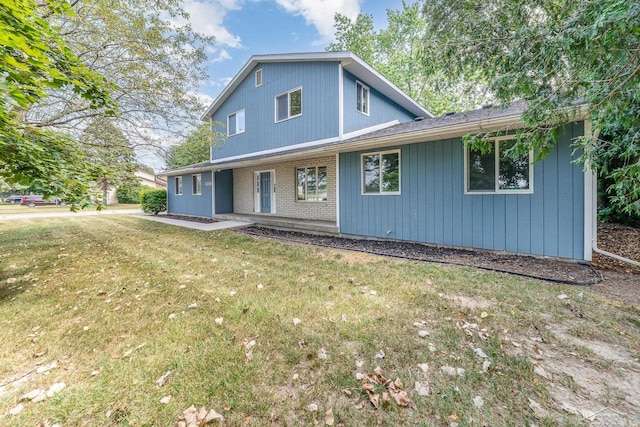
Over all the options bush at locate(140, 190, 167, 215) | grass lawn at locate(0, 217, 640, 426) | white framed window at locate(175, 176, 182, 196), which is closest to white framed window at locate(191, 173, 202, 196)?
white framed window at locate(175, 176, 182, 196)

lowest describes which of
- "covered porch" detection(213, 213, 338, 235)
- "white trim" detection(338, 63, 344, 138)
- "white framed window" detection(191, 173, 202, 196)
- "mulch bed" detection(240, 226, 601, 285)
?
"mulch bed" detection(240, 226, 601, 285)

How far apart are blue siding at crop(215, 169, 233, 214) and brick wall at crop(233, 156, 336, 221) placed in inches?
9.1

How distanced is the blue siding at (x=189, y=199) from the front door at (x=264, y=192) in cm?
284

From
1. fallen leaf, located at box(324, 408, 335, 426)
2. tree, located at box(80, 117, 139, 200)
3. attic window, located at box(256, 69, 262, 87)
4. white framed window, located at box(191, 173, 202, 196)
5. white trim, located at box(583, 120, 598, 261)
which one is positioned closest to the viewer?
fallen leaf, located at box(324, 408, 335, 426)

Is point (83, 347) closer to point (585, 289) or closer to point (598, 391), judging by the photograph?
point (598, 391)

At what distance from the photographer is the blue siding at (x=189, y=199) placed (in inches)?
567

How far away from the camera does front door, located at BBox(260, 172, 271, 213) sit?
12648mm

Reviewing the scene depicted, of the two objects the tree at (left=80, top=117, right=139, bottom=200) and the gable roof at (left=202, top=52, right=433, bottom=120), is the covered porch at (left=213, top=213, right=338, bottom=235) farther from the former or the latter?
the gable roof at (left=202, top=52, right=433, bottom=120)

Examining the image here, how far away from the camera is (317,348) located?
2492mm

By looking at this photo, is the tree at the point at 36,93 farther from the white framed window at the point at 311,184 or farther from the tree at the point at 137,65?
the white framed window at the point at 311,184

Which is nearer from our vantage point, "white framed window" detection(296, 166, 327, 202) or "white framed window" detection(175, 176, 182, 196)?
"white framed window" detection(296, 166, 327, 202)

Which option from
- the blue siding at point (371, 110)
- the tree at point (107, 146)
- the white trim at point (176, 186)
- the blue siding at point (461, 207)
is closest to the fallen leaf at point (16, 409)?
the tree at point (107, 146)

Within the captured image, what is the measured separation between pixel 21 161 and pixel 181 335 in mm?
3147

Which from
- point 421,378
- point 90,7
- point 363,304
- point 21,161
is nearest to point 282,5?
point 90,7
